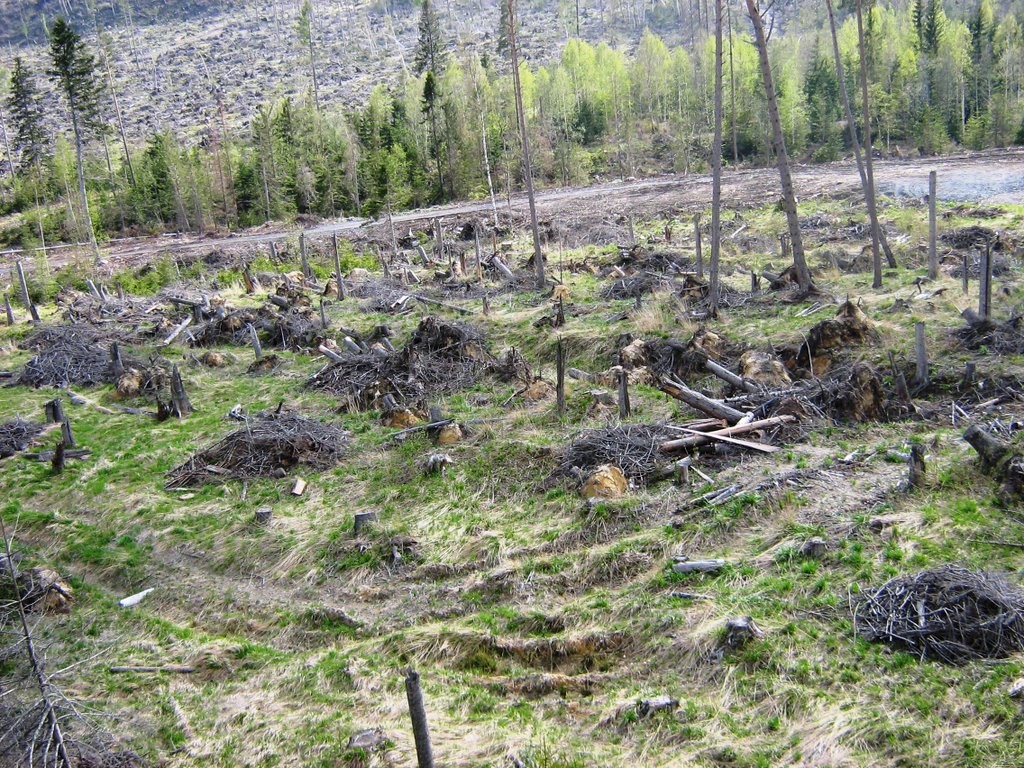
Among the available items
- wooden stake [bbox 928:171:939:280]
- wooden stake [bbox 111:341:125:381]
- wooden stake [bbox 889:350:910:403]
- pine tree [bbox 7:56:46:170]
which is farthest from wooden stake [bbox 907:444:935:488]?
pine tree [bbox 7:56:46:170]

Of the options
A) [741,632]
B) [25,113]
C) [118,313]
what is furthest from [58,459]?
[25,113]

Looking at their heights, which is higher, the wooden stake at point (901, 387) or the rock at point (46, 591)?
the wooden stake at point (901, 387)

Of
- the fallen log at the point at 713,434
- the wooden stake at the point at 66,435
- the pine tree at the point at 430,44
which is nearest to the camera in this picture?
the fallen log at the point at 713,434

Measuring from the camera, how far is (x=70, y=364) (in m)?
18.8

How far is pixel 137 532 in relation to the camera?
10.5 metres

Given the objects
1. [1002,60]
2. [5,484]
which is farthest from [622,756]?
[1002,60]

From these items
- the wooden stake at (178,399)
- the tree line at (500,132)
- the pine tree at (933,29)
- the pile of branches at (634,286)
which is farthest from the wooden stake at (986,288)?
the pine tree at (933,29)

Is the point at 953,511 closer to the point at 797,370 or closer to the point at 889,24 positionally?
the point at 797,370

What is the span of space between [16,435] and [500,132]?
42.6 metres

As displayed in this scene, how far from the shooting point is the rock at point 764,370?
456 inches

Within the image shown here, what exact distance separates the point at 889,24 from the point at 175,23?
329 ft

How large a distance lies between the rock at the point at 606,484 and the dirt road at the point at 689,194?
2535 centimetres

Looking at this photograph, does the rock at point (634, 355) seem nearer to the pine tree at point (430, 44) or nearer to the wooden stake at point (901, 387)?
the wooden stake at point (901, 387)

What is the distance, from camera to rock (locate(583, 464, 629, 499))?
926 centimetres
